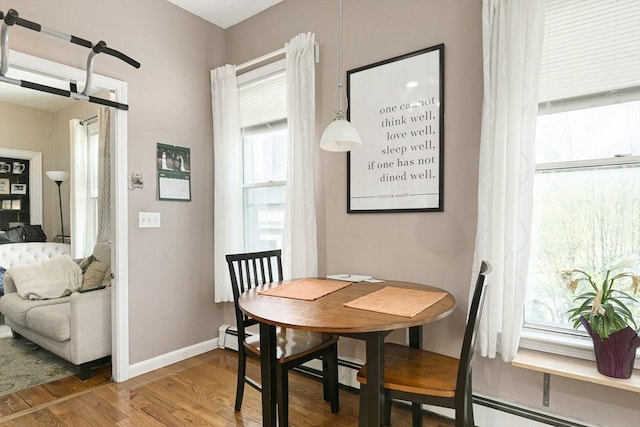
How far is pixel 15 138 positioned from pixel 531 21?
6101 mm

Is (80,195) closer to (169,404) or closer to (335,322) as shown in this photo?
(169,404)

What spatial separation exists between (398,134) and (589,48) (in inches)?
40.3

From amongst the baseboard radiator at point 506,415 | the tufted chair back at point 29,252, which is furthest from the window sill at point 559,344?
the tufted chair back at point 29,252

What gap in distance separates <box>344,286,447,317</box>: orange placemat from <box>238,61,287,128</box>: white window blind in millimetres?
1726

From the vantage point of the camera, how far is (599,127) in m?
1.76

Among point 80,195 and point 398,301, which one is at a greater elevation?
point 80,195

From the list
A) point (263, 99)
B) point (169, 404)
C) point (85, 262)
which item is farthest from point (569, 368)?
point (85, 262)

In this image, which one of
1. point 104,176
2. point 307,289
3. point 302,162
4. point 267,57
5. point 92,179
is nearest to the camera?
point 307,289

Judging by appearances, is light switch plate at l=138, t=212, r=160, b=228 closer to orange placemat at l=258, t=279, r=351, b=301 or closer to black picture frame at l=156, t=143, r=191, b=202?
black picture frame at l=156, t=143, r=191, b=202

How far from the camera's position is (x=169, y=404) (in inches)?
91.9

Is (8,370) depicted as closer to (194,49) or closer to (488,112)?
(194,49)

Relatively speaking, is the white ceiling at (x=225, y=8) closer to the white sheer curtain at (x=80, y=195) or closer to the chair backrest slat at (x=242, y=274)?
the chair backrest slat at (x=242, y=274)

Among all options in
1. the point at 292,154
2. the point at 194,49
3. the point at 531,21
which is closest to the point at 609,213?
the point at 531,21

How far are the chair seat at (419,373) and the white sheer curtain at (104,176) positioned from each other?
346 cm
